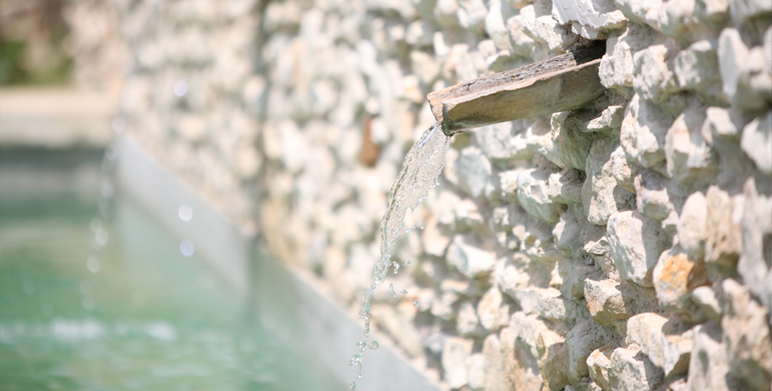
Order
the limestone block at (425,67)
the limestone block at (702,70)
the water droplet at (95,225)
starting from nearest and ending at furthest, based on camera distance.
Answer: the limestone block at (702,70) → the limestone block at (425,67) → the water droplet at (95,225)

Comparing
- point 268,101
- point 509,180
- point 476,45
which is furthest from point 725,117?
point 268,101

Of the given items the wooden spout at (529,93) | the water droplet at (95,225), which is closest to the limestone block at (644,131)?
the wooden spout at (529,93)

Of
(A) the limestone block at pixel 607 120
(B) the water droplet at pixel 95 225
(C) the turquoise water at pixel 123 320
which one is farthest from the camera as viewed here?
(B) the water droplet at pixel 95 225

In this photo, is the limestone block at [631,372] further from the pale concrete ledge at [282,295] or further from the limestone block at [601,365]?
the pale concrete ledge at [282,295]

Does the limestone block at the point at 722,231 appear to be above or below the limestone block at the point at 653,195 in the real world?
below

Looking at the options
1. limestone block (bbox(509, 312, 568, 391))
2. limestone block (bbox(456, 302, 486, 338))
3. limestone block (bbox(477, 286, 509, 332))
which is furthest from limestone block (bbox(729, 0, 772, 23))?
limestone block (bbox(456, 302, 486, 338))

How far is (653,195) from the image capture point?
1.08 meters

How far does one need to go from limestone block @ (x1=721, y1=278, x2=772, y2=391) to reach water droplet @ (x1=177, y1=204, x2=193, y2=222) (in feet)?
10.8

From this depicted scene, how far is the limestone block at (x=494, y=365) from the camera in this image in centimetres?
158

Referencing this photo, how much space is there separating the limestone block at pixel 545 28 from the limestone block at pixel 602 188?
19 centimetres

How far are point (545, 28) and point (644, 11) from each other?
302mm

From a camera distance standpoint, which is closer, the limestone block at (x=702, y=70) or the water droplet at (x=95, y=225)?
the limestone block at (x=702, y=70)

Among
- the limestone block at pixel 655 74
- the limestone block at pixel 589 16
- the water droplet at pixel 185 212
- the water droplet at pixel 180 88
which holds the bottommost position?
the limestone block at pixel 655 74

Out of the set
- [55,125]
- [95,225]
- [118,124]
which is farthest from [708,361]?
[55,125]
